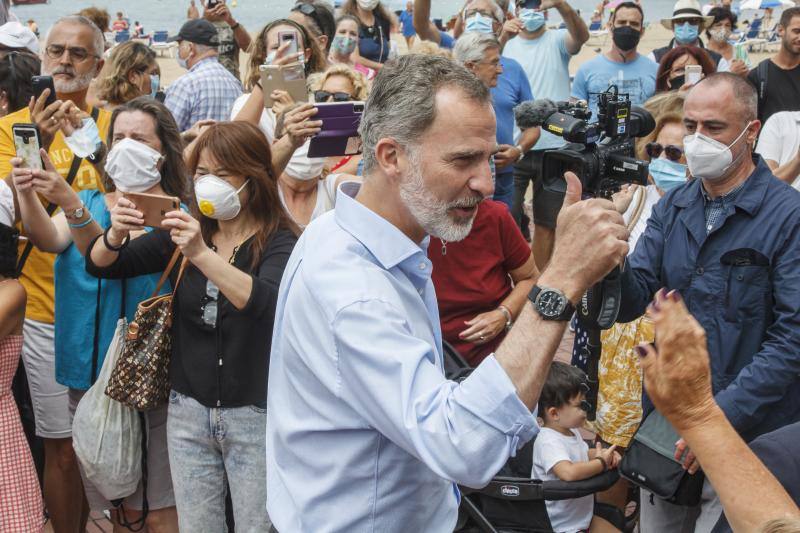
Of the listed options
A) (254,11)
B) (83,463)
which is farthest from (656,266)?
(254,11)

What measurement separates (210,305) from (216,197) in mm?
447

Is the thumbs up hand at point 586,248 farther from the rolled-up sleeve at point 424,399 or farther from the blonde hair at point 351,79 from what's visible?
the blonde hair at point 351,79

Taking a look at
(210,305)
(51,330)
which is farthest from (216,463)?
(51,330)

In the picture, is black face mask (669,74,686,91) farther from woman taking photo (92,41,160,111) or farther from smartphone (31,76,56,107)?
smartphone (31,76,56,107)

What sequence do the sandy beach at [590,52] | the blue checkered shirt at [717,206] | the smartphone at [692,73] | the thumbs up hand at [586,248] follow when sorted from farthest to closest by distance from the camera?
1. the sandy beach at [590,52]
2. the smartphone at [692,73]
3. the blue checkered shirt at [717,206]
4. the thumbs up hand at [586,248]

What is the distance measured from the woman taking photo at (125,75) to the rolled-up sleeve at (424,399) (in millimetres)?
4999

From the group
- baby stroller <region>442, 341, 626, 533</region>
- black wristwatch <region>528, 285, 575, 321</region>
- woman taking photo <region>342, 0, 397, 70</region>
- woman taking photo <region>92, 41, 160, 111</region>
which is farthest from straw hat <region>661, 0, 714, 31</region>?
black wristwatch <region>528, 285, 575, 321</region>

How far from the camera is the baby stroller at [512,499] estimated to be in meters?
3.56

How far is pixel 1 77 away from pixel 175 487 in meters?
2.70

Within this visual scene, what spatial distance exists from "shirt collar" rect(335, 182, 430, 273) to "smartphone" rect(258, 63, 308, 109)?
292 cm

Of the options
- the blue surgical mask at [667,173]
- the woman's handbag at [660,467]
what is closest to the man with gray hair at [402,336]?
the woman's handbag at [660,467]

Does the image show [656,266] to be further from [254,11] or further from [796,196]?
[254,11]

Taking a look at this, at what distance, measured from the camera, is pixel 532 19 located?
789 cm

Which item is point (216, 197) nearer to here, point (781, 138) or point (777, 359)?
point (777, 359)
